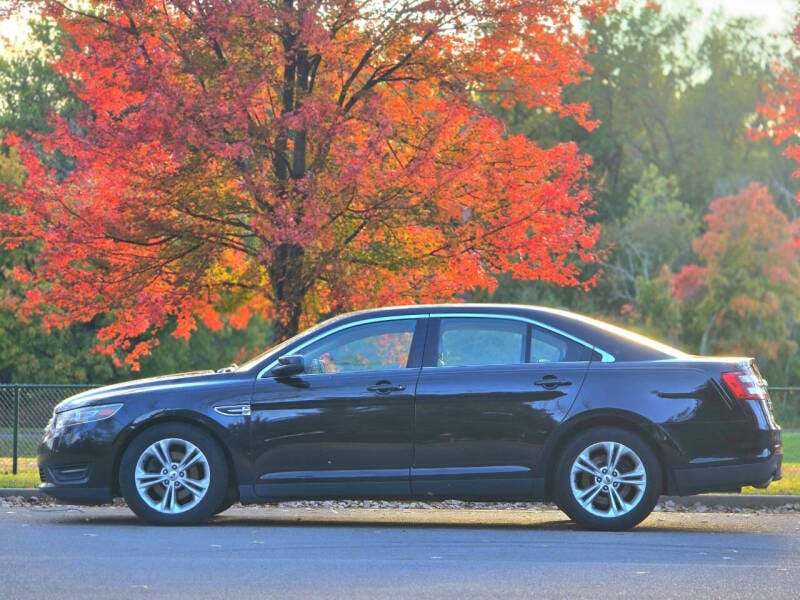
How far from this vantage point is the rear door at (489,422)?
11.7 meters

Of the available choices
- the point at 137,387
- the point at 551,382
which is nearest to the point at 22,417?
the point at 137,387

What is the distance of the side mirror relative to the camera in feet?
38.6

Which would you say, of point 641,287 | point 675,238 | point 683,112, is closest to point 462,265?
point 641,287

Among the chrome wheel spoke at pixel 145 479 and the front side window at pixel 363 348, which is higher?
the front side window at pixel 363 348

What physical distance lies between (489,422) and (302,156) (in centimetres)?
725

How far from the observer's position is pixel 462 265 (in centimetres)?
1808

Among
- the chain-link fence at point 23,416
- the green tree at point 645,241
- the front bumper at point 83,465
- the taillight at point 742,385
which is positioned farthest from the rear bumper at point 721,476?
the green tree at point 645,241

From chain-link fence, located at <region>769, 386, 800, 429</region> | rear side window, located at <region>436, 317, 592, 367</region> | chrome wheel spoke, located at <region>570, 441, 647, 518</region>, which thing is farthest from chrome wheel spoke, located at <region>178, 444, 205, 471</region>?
chain-link fence, located at <region>769, 386, 800, 429</region>

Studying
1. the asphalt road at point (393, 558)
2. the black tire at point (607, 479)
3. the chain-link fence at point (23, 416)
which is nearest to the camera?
the asphalt road at point (393, 558)

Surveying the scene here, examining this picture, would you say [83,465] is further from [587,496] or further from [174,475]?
[587,496]

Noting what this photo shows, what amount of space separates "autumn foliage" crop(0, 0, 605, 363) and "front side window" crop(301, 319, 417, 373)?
4.80 meters

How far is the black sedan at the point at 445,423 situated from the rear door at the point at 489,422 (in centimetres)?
1

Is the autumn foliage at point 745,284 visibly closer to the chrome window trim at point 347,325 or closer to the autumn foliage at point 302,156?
the autumn foliage at point 302,156

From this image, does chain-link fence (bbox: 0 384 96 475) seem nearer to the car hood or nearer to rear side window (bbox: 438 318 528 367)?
the car hood
